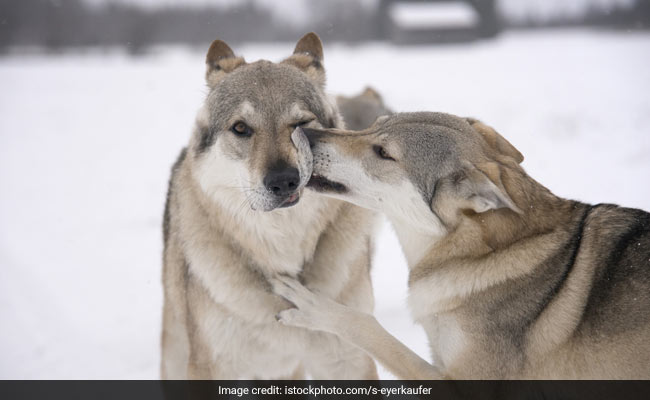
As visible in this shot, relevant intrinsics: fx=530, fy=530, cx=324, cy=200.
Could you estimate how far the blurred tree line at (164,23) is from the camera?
1562cm

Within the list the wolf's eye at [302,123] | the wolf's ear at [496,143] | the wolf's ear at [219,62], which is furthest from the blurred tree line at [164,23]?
the wolf's ear at [496,143]

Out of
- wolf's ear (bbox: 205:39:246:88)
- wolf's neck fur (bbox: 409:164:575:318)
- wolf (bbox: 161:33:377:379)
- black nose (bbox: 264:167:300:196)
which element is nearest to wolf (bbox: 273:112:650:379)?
wolf's neck fur (bbox: 409:164:575:318)

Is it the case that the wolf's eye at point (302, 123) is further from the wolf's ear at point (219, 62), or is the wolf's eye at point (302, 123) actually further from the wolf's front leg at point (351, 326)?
the wolf's front leg at point (351, 326)

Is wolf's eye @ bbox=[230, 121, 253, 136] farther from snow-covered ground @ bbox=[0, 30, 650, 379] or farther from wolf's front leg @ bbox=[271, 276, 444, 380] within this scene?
snow-covered ground @ bbox=[0, 30, 650, 379]

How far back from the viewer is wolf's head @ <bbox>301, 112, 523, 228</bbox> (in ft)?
9.14

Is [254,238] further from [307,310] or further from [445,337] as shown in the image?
[445,337]

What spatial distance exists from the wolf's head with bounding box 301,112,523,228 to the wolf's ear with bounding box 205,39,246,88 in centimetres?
89

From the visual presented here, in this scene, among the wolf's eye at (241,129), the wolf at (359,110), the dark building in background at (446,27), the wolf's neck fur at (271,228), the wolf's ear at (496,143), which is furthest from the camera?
the dark building in background at (446,27)

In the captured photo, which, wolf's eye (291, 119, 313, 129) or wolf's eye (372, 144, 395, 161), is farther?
wolf's eye (291, 119, 313, 129)

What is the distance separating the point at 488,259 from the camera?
2779mm

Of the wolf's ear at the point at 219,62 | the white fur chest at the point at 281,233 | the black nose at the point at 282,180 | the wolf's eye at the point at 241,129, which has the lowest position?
the white fur chest at the point at 281,233

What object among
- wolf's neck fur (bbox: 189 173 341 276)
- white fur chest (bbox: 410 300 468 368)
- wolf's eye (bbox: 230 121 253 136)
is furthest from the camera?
wolf's neck fur (bbox: 189 173 341 276)

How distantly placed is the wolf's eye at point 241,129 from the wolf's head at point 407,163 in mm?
401

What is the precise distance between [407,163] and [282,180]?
26.8 inches
